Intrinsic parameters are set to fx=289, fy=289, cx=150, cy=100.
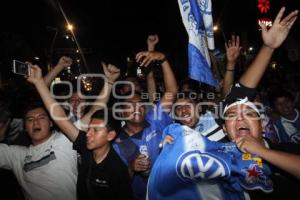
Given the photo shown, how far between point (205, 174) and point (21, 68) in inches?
94.2

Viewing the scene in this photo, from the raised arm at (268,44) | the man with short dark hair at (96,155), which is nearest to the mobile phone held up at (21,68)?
the man with short dark hair at (96,155)

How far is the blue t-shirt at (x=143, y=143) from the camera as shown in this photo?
11.7 feet

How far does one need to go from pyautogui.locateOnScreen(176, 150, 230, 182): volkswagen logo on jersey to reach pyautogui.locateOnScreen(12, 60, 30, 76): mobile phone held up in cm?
211

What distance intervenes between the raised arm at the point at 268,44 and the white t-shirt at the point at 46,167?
2.32 m

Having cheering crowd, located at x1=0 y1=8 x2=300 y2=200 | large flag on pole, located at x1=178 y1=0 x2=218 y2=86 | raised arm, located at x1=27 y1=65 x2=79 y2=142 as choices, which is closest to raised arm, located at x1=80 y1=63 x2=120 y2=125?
cheering crowd, located at x1=0 y1=8 x2=300 y2=200

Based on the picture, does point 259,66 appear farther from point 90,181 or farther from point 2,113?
point 2,113

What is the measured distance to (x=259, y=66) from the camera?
125 inches

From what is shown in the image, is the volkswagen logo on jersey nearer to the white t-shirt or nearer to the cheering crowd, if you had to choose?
the cheering crowd

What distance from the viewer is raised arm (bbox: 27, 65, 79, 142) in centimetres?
352

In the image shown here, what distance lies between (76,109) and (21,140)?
3.56 ft

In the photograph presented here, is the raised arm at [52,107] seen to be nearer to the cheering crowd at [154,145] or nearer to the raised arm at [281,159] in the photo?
the cheering crowd at [154,145]

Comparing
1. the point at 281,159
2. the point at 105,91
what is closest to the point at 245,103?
the point at 281,159

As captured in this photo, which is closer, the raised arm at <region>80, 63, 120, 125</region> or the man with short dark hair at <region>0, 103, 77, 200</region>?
the man with short dark hair at <region>0, 103, 77, 200</region>

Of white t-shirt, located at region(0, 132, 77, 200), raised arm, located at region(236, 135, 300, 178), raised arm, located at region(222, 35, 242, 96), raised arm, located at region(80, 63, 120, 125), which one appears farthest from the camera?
raised arm, located at region(222, 35, 242, 96)
